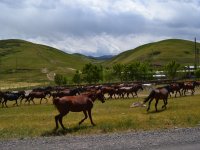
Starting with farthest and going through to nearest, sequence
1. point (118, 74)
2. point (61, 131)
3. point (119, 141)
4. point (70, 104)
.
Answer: point (118, 74) → point (70, 104) → point (61, 131) → point (119, 141)

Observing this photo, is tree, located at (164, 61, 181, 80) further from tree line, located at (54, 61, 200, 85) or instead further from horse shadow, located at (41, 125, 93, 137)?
horse shadow, located at (41, 125, 93, 137)

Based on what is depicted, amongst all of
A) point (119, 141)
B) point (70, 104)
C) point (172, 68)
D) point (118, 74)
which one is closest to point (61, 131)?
point (70, 104)

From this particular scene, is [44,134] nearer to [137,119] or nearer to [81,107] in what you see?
[81,107]

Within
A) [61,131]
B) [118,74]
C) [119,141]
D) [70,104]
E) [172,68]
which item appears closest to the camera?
[119,141]

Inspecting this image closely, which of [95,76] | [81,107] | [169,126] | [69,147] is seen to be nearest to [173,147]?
[69,147]

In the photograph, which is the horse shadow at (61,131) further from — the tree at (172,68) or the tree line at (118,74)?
the tree at (172,68)

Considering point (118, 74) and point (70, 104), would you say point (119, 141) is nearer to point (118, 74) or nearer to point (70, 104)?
point (70, 104)

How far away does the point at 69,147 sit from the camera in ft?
60.7

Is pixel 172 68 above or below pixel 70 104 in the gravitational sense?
above

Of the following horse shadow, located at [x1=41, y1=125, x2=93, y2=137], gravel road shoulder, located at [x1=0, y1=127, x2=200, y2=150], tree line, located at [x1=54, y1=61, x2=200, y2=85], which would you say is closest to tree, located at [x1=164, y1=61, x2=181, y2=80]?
tree line, located at [x1=54, y1=61, x2=200, y2=85]

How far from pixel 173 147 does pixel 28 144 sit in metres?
6.72

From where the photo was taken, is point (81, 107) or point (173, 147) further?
point (81, 107)

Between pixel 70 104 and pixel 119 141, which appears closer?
pixel 119 141

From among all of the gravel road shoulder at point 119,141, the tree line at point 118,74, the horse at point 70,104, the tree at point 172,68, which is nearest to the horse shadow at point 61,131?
the horse at point 70,104
